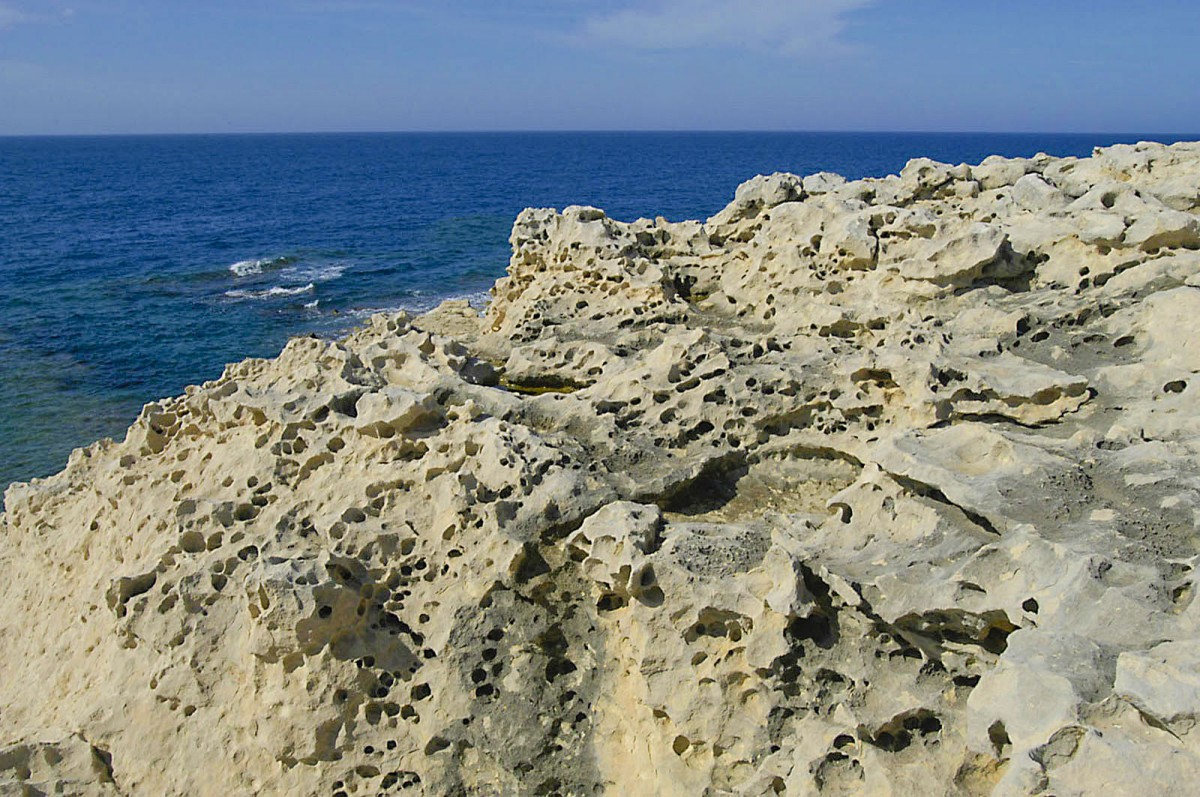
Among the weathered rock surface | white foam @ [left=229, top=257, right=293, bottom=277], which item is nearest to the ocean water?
white foam @ [left=229, top=257, right=293, bottom=277]

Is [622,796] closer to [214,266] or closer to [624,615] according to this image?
[624,615]

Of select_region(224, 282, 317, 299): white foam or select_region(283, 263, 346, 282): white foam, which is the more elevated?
select_region(283, 263, 346, 282): white foam

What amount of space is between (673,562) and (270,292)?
1374 inches

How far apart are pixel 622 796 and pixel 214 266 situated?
44.4 m

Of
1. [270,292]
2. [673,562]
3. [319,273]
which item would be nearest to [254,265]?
[319,273]

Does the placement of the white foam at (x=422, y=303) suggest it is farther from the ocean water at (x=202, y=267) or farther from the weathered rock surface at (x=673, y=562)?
the weathered rock surface at (x=673, y=562)

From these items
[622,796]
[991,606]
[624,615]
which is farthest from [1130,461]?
[622,796]

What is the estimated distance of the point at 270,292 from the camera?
37.4 metres

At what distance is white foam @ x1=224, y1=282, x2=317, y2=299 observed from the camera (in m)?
36.8

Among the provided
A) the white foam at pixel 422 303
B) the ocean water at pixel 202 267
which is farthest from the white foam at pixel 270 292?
the white foam at pixel 422 303

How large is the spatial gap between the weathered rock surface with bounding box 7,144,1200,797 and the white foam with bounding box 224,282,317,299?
26.7 metres

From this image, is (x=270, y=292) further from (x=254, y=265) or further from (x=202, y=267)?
(x=202, y=267)

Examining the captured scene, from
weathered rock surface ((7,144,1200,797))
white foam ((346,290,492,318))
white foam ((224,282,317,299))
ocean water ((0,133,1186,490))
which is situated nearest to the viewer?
weathered rock surface ((7,144,1200,797))

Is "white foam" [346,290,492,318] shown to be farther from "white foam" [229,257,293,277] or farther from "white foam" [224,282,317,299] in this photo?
"white foam" [229,257,293,277]
